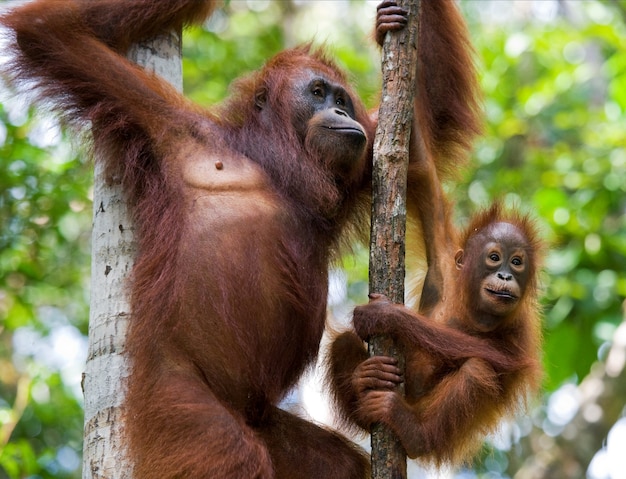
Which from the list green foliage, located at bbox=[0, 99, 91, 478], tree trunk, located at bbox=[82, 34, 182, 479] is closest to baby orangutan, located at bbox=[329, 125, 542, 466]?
tree trunk, located at bbox=[82, 34, 182, 479]

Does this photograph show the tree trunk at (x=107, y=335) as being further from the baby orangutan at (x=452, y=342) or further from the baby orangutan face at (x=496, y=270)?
the baby orangutan face at (x=496, y=270)

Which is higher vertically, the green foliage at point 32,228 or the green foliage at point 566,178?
the green foliage at point 566,178

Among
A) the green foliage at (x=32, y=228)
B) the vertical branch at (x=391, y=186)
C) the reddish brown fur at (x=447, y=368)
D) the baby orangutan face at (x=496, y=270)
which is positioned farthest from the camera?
the green foliage at (x=32, y=228)

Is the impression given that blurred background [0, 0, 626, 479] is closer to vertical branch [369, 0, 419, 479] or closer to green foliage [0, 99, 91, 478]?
green foliage [0, 99, 91, 478]

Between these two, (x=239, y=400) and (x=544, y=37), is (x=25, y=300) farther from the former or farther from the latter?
(x=544, y=37)

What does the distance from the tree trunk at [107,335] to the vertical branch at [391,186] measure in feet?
3.77

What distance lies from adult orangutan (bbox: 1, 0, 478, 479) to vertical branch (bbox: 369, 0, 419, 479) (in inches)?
9.0

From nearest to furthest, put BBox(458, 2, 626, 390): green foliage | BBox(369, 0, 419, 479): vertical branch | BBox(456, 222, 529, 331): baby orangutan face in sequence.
→ 1. BBox(369, 0, 419, 479): vertical branch
2. BBox(456, 222, 529, 331): baby orangutan face
3. BBox(458, 2, 626, 390): green foliage

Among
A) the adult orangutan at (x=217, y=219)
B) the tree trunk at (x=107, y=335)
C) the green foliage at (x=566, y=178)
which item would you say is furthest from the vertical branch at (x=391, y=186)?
the green foliage at (x=566, y=178)

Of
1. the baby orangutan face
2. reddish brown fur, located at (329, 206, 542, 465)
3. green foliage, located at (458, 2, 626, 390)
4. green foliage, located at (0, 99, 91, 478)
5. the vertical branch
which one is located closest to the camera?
the vertical branch

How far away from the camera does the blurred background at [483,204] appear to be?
19.7 ft

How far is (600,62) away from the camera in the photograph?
12602 millimetres

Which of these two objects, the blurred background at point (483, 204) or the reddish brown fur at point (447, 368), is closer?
the reddish brown fur at point (447, 368)

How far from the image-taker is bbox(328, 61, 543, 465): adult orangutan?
3.79 m
